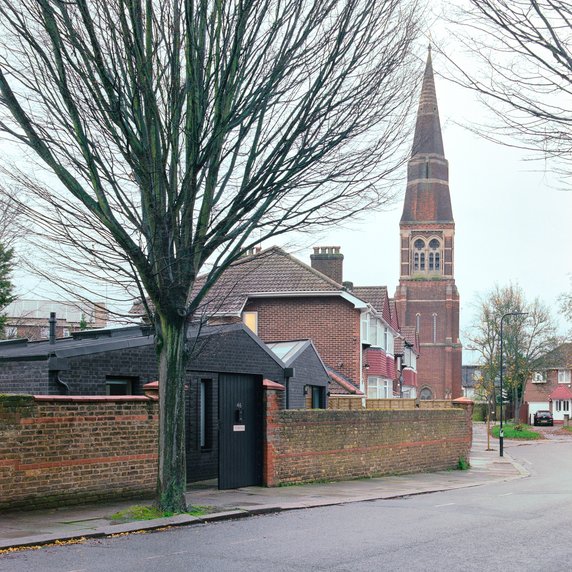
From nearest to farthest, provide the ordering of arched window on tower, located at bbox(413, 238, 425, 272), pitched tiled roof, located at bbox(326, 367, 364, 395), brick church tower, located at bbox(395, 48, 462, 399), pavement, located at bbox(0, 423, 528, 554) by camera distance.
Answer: pavement, located at bbox(0, 423, 528, 554), pitched tiled roof, located at bbox(326, 367, 364, 395), brick church tower, located at bbox(395, 48, 462, 399), arched window on tower, located at bbox(413, 238, 425, 272)

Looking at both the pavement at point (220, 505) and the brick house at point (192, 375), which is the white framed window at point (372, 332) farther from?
the brick house at point (192, 375)

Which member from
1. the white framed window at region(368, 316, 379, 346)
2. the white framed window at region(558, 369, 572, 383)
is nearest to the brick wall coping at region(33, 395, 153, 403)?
the white framed window at region(368, 316, 379, 346)

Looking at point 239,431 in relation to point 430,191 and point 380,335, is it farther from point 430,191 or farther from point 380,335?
point 430,191

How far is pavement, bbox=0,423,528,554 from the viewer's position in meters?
11.4

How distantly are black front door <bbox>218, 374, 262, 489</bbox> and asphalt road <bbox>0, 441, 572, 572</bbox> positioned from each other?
2.86m

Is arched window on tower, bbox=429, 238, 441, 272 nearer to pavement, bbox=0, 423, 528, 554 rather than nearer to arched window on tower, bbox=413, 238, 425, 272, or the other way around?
arched window on tower, bbox=413, 238, 425, 272

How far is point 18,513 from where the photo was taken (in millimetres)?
12875

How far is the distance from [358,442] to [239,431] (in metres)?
5.07

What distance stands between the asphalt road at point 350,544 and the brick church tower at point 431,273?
8136 cm

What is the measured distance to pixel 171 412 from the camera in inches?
527

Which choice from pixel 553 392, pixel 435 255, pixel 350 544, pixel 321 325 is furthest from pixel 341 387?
pixel 553 392

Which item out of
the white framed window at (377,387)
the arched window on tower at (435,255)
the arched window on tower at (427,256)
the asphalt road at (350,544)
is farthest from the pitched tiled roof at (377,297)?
the arched window on tower at (435,255)

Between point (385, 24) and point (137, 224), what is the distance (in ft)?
16.0

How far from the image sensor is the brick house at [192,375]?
16.8m
